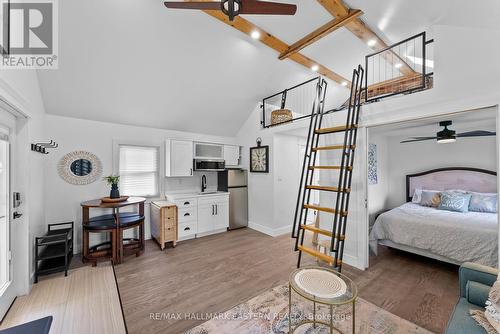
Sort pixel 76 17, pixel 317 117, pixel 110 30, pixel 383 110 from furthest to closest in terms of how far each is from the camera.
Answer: pixel 317 117
pixel 383 110
pixel 110 30
pixel 76 17

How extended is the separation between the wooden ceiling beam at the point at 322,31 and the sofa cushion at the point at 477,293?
291cm

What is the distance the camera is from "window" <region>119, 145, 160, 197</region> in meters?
3.87

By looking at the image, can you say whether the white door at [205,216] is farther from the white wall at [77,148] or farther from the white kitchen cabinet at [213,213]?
the white wall at [77,148]

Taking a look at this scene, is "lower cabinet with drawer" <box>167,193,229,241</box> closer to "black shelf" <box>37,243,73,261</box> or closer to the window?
the window

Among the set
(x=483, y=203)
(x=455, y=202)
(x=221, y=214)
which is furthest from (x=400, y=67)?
(x=221, y=214)

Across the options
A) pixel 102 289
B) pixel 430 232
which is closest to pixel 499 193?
pixel 430 232

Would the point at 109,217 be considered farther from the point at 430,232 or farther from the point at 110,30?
the point at 430,232

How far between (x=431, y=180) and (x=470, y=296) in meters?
3.64

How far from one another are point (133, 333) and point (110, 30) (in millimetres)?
3231

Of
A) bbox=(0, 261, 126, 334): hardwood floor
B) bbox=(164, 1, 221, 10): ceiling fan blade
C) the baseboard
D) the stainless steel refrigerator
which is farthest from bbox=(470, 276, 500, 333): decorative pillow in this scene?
the stainless steel refrigerator

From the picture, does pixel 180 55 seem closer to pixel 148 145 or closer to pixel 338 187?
pixel 148 145

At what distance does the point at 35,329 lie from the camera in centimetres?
119

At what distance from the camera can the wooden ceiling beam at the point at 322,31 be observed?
8.26ft

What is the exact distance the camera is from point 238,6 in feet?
5.55
